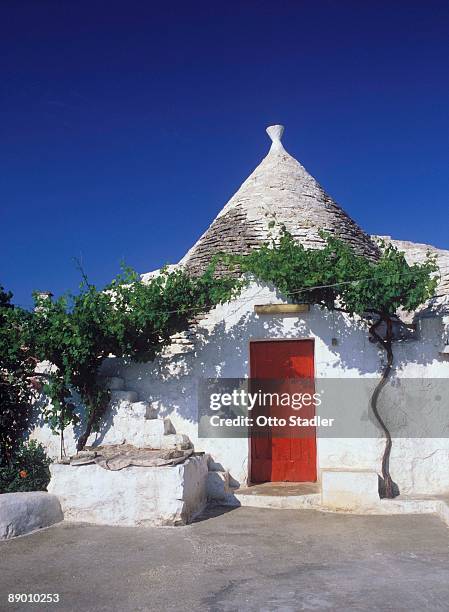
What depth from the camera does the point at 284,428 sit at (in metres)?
8.09

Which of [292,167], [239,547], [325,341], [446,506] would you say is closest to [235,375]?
[325,341]

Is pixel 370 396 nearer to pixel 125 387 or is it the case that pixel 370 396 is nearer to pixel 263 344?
pixel 263 344

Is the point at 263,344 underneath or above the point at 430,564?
above

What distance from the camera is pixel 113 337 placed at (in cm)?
762

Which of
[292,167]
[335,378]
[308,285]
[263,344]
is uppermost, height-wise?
[292,167]

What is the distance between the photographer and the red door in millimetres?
8000

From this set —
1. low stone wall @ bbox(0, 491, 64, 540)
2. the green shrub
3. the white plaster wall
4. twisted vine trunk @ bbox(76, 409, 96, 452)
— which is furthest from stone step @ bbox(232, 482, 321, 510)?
the green shrub

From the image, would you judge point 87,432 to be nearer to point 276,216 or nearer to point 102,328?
point 102,328

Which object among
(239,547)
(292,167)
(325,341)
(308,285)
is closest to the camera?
(239,547)

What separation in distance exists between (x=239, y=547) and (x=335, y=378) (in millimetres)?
2932

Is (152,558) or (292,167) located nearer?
(152,558)

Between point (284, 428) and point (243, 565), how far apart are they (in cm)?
305

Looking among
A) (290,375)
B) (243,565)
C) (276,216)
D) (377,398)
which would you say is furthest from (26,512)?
(276,216)

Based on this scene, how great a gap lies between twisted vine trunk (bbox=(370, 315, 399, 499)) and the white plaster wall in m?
0.10
